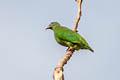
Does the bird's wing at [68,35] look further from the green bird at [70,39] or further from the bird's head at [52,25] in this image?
the bird's head at [52,25]

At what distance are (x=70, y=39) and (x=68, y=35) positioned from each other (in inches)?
6.2

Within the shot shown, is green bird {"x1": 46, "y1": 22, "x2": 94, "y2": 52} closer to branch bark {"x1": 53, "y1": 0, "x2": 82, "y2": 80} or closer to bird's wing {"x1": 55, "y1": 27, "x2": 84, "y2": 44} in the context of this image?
bird's wing {"x1": 55, "y1": 27, "x2": 84, "y2": 44}

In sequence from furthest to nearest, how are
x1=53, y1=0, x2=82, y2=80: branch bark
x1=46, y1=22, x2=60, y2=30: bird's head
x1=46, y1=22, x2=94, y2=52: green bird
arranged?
x1=46, y1=22, x2=60, y2=30: bird's head < x1=46, y1=22, x2=94, y2=52: green bird < x1=53, y1=0, x2=82, y2=80: branch bark

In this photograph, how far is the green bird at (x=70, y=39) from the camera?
1148cm

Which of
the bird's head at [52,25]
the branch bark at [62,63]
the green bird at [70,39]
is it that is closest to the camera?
the branch bark at [62,63]

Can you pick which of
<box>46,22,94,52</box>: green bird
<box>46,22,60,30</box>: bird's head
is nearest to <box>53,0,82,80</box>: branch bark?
<box>46,22,94,52</box>: green bird

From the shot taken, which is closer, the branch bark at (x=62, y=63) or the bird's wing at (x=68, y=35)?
the branch bark at (x=62, y=63)

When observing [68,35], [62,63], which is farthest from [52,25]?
[62,63]

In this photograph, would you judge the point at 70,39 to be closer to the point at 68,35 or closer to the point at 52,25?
the point at 68,35

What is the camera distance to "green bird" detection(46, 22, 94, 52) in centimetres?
1148

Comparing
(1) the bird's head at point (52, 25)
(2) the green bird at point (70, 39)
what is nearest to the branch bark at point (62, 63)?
(2) the green bird at point (70, 39)

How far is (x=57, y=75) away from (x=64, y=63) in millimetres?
591

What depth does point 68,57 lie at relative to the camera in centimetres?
996

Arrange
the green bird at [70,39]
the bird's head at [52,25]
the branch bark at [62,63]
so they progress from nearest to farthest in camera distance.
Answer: the branch bark at [62,63] < the green bird at [70,39] < the bird's head at [52,25]
